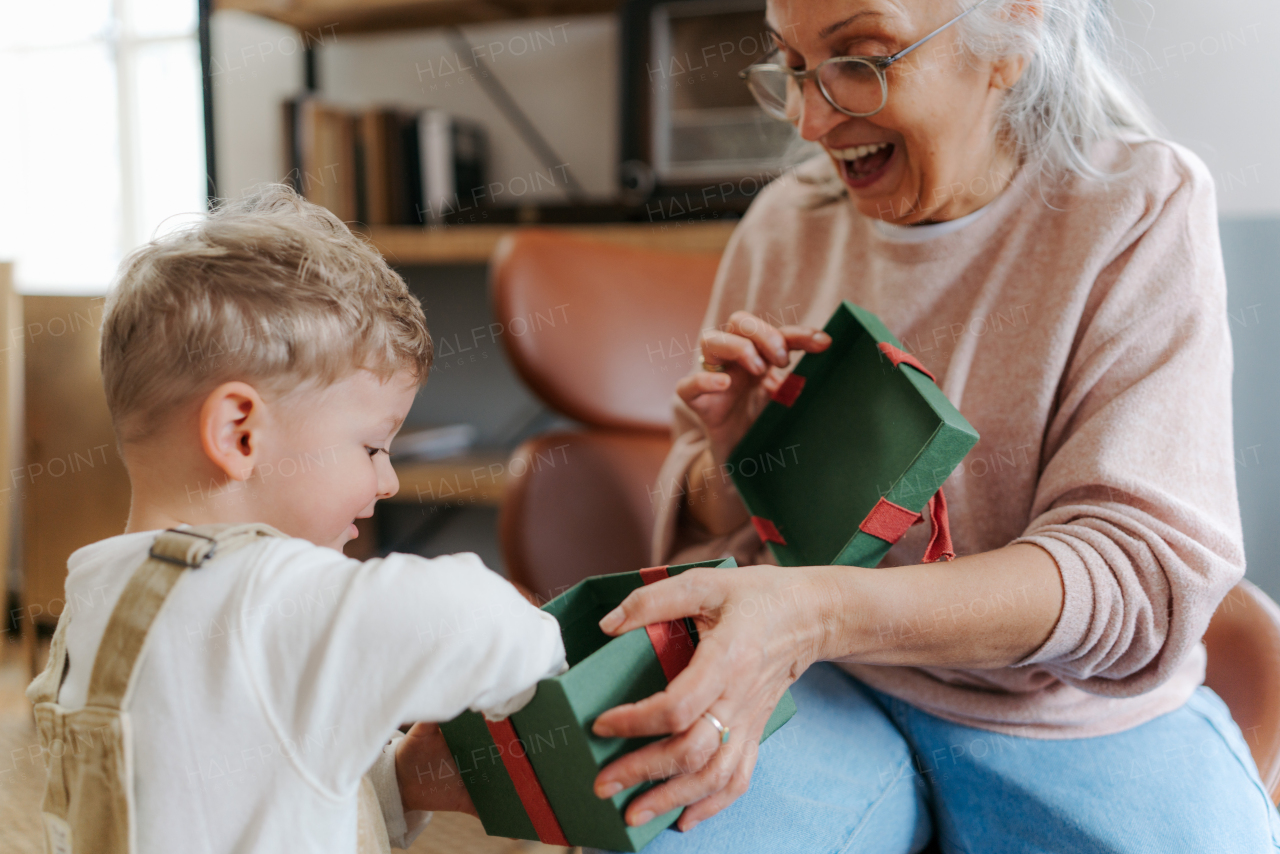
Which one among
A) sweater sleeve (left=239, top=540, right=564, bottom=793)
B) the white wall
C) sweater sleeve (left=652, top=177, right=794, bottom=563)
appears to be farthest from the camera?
the white wall

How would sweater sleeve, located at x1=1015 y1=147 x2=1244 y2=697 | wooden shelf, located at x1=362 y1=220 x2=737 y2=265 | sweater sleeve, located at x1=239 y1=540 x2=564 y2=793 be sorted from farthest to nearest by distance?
wooden shelf, located at x1=362 y1=220 x2=737 y2=265
sweater sleeve, located at x1=1015 y1=147 x2=1244 y2=697
sweater sleeve, located at x1=239 y1=540 x2=564 y2=793

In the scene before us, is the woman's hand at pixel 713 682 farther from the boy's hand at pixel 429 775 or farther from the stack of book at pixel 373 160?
the stack of book at pixel 373 160

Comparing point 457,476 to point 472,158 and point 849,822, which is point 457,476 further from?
point 849,822

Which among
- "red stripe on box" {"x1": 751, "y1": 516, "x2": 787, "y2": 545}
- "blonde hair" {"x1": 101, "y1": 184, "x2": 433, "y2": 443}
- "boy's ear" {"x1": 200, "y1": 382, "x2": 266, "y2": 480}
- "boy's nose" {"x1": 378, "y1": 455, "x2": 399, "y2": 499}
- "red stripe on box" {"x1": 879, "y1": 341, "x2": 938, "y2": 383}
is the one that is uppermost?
"blonde hair" {"x1": 101, "y1": 184, "x2": 433, "y2": 443}

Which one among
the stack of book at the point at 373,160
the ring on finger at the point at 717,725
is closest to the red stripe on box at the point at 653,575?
the ring on finger at the point at 717,725

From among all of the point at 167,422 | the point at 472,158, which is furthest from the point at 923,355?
the point at 472,158

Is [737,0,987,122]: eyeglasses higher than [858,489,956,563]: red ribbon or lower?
higher

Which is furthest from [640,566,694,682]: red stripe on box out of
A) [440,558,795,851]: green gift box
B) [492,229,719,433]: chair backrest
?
[492,229,719,433]: chair backrest

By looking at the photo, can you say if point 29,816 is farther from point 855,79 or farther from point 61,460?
point 855,79

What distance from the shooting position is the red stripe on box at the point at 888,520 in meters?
0.73

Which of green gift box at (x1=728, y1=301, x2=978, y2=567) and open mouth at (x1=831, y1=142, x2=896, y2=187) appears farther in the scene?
open mouth at (x1=831, y1=142, x2=896, y2=187)

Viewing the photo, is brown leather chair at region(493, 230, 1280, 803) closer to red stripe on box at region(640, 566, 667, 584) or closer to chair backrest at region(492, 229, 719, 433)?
chair backrest at region(492, 229, 719, 433)

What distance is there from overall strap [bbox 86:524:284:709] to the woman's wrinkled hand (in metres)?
0.49

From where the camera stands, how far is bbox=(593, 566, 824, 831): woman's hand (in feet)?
1.91
